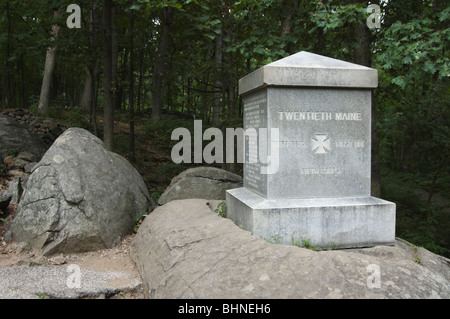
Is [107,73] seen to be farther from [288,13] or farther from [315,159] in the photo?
[315,159]

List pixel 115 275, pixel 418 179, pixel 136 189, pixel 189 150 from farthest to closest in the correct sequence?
1. pixel 189 150
2. pixel 418 179
3. pixel 136 189
4. pixel 115 275

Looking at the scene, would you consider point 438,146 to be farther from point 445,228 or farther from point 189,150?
point 189,150

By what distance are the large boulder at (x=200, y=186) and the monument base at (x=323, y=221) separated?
2.84 m

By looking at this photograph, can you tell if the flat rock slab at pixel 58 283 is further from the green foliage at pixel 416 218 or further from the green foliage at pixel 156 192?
the green foliage at pixel 416 218

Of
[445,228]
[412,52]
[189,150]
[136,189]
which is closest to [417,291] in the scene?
[412,52]

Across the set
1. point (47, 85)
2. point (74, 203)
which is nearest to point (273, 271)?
point (74, 203)

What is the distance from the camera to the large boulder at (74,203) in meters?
5.74

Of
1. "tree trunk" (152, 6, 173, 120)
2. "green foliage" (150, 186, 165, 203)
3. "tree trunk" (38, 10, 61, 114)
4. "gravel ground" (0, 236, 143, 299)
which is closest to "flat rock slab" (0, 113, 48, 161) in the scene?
"green foliage" (150, 186, 165, 203)

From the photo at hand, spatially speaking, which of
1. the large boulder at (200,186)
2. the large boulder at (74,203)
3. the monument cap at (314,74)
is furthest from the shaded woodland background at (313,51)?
the large boulder at (74,203)

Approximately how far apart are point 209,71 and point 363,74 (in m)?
6.38

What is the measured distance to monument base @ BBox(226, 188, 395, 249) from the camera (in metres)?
4.77

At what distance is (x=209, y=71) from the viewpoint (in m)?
10.9

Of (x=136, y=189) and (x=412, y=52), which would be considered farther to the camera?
(x=136, y=189)
